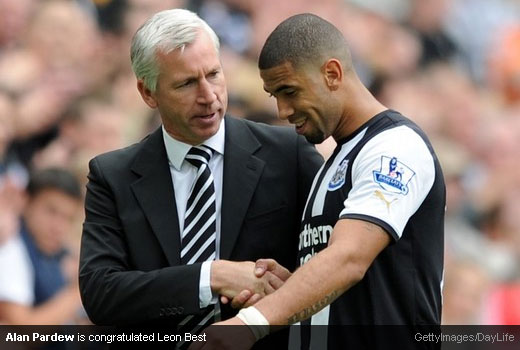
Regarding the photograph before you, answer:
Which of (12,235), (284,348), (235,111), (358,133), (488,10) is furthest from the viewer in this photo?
(488,10)

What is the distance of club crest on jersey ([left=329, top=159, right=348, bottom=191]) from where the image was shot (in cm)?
400

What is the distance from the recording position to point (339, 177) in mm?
4027

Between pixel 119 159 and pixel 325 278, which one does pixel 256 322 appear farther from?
pixel 119 159

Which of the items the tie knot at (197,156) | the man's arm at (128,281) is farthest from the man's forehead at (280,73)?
the man's arm at (128,281)

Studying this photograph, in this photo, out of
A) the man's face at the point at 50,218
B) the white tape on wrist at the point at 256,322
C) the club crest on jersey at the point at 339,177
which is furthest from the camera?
the man's face at the point at 50,218

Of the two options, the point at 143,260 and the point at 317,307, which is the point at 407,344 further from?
the point at 143,260

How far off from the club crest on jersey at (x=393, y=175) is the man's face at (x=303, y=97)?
0.35 metres

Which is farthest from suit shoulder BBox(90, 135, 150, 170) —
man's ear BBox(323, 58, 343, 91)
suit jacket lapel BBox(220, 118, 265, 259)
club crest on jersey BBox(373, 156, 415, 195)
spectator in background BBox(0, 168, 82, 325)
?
spectator in background BBox(0, 168, 82, 325)

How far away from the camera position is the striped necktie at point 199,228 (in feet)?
13.9

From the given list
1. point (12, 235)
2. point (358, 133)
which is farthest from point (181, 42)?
point (12, 235)

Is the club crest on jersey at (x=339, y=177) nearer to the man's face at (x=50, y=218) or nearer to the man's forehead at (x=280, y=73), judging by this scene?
the man's forehead at (x=280, y=73)

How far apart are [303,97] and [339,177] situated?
0.31 meters

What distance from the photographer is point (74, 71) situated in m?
7.14

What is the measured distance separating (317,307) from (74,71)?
12.5 feet
